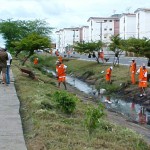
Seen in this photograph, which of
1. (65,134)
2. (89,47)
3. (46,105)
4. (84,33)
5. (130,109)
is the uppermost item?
(84,33)

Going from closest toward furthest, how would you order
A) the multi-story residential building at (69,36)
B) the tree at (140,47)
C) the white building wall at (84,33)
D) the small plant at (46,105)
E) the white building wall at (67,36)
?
1. the small plant at (46,105)
2. the tree at (140,47)
3. the white building wall at (84,33)
4. the multi-story residential building at (69,36)
5. the white building wall at (67,36)

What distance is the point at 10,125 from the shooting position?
8984 millimetres

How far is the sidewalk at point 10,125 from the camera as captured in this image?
7.32 meters

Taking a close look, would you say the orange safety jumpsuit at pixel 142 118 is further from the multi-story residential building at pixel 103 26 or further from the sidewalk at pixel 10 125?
the multi-story residential building at pixel 103 26

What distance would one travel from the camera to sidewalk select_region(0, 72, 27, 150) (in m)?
7.32

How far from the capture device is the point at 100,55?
44844mm

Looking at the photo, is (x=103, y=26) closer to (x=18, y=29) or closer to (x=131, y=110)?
(x=18, y=29)

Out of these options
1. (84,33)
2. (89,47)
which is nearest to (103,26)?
(84,33)

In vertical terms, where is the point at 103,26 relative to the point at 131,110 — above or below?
above

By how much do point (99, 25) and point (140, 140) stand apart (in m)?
118

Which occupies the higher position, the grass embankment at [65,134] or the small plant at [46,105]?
the small plant at [46,105]

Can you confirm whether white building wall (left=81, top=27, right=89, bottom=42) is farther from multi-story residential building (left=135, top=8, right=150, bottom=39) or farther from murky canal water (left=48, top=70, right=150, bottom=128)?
murky canal water (left=48, top=70, right=150, bottom=128)

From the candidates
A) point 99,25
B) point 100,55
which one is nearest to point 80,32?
point 99,25

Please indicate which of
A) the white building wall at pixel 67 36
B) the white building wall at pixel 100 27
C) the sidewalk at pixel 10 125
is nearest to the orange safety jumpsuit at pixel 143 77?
the sidewalk at pixel 10 125
